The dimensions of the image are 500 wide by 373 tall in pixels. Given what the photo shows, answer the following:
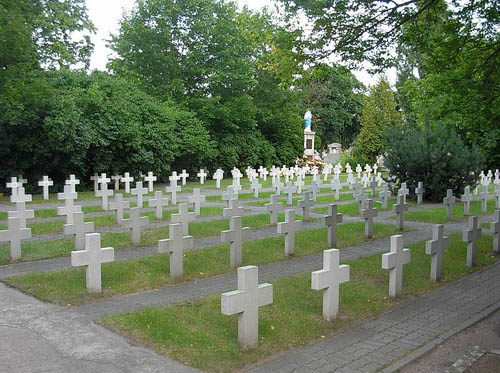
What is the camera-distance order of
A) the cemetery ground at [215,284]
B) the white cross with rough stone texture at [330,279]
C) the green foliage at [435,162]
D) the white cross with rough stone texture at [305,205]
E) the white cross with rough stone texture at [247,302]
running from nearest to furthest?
the white cross with rough stone texture at [247,302], the cemetery ground at [215,284], the white cross with rough stone texture at [330,279], the white cross with rough stone texture at [305,205], the green foliage at [435,162]

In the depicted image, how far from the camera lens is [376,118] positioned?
49.8m

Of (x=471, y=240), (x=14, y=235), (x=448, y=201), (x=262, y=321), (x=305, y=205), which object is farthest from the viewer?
(x=448, y=201)

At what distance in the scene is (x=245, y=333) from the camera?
494 cm

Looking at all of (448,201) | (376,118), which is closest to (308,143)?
(376,118)

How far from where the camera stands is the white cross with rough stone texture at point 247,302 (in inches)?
191

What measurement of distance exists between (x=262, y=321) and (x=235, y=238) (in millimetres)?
2820

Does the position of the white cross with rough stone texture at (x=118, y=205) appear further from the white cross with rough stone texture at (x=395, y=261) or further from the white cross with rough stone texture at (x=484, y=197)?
the white cross with rough stone texture at (x=484, y=197)

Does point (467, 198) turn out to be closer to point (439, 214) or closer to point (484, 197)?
point (439, 214)

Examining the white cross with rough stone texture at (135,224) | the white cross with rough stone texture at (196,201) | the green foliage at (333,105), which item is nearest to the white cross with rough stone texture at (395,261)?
the white cross with rough stone texture at (135,224)

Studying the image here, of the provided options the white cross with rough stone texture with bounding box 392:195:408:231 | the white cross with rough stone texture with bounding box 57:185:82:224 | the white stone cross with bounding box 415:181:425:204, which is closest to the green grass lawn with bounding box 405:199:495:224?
the white stone cross with bounding box 415:181:425:204

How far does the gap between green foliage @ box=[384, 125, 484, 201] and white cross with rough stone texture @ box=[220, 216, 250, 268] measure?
13.4 metres

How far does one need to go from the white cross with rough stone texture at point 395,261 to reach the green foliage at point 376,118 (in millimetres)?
40715

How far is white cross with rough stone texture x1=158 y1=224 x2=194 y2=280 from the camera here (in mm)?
7422

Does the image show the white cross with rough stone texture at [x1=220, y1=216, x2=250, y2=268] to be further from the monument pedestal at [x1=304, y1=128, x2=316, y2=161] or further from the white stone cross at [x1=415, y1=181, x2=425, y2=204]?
the monument pedestal at [x1=304, y1=128, x2=316, y2=161]
